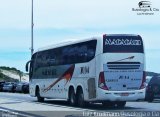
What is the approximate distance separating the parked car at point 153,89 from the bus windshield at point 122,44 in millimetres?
6047

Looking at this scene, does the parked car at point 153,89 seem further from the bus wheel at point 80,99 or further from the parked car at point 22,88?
the parked car at point 22,88

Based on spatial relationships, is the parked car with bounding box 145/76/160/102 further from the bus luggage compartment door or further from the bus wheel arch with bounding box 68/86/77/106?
the bus luggage compartment door

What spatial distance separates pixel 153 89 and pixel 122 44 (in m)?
6.79

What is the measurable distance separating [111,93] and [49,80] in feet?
24.9


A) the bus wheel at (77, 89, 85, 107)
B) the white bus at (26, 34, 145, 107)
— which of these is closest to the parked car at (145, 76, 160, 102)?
the white bus at (26, 34, 145, 107)

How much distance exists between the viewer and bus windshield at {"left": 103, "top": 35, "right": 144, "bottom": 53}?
949 inches

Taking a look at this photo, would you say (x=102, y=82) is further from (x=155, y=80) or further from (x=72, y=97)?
(x=155, y=80)

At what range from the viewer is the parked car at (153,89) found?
3023 cm

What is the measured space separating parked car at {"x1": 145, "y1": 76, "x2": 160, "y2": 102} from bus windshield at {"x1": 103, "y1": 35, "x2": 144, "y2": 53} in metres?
6.05

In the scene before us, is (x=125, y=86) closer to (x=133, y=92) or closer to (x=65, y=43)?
(x=133, y=92)

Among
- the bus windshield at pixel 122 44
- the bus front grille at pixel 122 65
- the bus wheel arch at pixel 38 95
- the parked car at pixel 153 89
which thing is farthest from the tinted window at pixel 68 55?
the parked car at pixel 153 89

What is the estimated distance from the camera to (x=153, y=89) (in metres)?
30.2

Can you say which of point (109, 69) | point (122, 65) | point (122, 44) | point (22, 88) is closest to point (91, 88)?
point (109, 69)

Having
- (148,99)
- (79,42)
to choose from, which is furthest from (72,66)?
(148,99)
